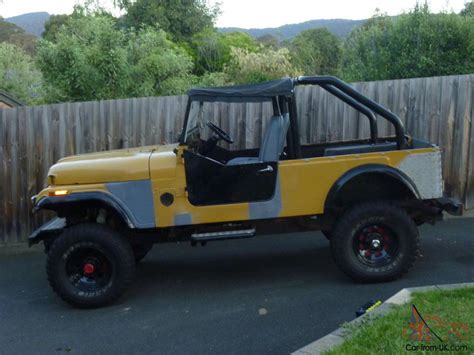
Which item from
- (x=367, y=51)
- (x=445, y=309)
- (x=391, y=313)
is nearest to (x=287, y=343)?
(x=391, y=313)

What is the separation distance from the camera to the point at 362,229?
6020mm

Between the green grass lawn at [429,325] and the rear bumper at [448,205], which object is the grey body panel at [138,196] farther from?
the rear bumper at [448,205]

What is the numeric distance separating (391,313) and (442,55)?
1139 cm

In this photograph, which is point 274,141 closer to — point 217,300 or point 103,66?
point 217,300

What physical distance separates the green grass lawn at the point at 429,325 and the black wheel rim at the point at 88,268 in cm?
267

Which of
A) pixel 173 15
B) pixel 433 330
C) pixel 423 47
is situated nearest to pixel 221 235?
pixel 433 330

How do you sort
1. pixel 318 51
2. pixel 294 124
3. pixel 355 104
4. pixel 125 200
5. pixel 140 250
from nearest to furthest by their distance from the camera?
1. pixel 125 200
2. pixel 294 124
3. pixel 355 104
4. pixel 140 250
5. pixel 318 51

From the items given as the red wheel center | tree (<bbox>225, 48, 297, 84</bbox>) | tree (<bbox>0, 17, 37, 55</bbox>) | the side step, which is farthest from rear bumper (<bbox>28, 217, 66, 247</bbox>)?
tree (<bbox>0, 17, 37, 55</bbox>)

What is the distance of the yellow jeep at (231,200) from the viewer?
5.88 meters

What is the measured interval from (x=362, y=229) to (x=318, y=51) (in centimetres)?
3836

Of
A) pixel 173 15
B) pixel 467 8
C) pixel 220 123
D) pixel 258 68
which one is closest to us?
pixel 220 123

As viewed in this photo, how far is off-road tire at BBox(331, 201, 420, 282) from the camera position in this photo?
5.96m

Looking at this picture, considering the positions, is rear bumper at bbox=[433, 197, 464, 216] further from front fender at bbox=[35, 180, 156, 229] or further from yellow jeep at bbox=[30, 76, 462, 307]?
front fender at bbox=[35, 180, 156, 229]

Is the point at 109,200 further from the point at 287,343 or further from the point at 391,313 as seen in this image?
the point at 391,313
